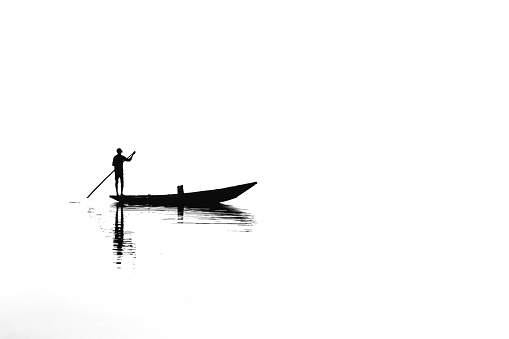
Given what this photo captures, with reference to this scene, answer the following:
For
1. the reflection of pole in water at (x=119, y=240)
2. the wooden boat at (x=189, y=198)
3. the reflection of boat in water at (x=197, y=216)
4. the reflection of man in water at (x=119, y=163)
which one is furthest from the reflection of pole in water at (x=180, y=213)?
the reflection of man in water at (x=119, y=163)

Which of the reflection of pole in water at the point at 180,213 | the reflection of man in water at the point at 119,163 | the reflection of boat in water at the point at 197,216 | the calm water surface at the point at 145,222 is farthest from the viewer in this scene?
the reflection of man in water at the point at 119,163

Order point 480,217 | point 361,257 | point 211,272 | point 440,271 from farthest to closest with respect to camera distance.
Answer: point 480,217 → point 361,257 → point 440,271 → point 211,272

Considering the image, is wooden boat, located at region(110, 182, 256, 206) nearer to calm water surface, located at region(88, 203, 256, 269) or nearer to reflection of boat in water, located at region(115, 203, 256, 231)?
reflection of boat in water, located at region(115, 203, 256, 231)

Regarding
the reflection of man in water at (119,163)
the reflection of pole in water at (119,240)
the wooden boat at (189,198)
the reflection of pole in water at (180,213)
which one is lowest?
the reflection of pole in water at (180,213)

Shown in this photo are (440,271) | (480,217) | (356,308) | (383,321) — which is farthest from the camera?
(480,217)

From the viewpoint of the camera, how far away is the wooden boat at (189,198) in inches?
1112

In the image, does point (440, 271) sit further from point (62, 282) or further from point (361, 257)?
point (62, 282)

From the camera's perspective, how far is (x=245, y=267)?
1172 centimetres

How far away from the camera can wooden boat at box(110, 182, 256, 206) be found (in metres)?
28.2

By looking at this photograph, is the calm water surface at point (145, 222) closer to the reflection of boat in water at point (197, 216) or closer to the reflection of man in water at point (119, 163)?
the reflection of boat in water at point (197, 216)

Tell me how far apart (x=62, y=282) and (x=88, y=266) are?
4.42 ft

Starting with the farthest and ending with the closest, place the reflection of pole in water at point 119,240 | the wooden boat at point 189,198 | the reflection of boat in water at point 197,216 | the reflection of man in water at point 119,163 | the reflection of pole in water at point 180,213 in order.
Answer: the reflection of man in water at point 119,163
the wooden boat at point 189,198
the reflection of pole in water at point 180,213
the reflection of boat in water at point 197,216
the reflection of pole in water at point 119,240

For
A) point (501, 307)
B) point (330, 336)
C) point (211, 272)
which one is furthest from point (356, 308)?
point (211, 272)

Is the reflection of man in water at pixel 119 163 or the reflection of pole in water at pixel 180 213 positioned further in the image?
the reflection of man in water at pixel 119 163
